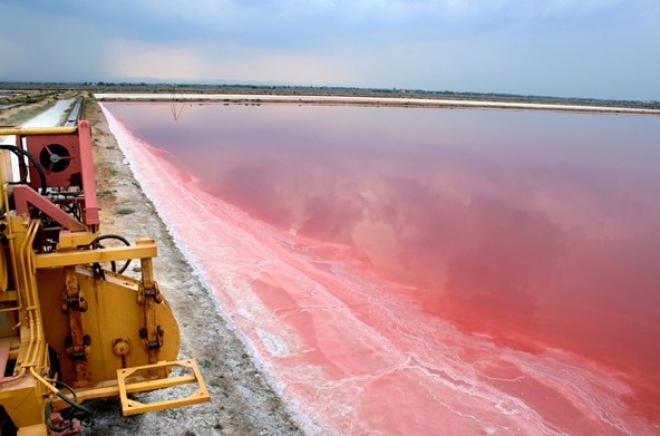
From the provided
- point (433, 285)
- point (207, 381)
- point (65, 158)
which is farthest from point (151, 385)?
point (433, 285)

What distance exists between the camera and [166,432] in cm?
513

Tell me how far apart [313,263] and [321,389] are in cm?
465

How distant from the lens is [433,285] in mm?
10508

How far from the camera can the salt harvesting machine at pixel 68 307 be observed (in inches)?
155

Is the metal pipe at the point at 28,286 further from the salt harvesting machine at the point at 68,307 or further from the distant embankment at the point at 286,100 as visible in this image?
the distant embankment at the point at 286,100

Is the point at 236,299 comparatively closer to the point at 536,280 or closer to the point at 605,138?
the point at 536,280

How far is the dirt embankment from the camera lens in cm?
522

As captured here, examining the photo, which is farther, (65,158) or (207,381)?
(207,381)

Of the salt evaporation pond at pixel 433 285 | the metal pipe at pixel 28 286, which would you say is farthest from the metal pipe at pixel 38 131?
the salt evaporation pond at pixel 433 285

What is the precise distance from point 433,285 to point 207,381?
18.5 ft

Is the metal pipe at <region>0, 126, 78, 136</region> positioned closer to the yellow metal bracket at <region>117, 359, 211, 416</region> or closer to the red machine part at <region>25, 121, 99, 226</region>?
the red machine part at <region>25, 121, 99, 226</region>

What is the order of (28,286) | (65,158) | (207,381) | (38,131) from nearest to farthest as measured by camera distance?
(28,286) → (38,131) → (65,158) → (207,381)

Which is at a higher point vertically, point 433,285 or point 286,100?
point 286,100

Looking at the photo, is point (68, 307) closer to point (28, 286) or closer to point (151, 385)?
point (28, 286)
